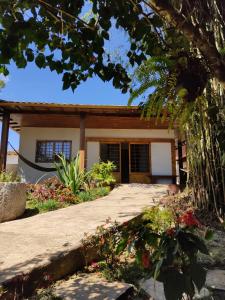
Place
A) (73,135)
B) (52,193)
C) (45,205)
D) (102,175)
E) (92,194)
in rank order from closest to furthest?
(45,205)
(52,193)
(92,194)
(102,175)
(73,135)

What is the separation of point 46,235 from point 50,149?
26.3ft

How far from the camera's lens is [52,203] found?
637 centimetres

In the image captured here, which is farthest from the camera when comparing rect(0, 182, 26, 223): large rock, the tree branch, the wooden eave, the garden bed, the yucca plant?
the wooden eave

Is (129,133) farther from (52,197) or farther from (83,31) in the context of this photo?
(83,31)

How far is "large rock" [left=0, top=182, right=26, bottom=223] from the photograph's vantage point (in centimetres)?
535

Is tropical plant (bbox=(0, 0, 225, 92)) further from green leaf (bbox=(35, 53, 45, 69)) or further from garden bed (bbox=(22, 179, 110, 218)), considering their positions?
Answer: garden bed (bbox=(22, 179, 110, 218))

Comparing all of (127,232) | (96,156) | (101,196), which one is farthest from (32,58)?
(96,156)

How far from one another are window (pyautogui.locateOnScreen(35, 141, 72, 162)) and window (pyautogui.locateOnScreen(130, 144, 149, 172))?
96.9 inches

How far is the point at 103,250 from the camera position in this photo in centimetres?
297

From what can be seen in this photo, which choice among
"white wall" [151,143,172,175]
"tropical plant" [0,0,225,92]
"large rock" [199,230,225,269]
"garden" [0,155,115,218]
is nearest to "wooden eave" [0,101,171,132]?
"white wall" [151,143,172,175]

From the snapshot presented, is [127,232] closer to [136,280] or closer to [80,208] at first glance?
[136,280]

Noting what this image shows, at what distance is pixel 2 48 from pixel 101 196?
5967 mm

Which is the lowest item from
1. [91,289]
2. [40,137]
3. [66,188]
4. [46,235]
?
[91,289]

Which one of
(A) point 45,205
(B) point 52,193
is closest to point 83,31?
(A) point 45,205
